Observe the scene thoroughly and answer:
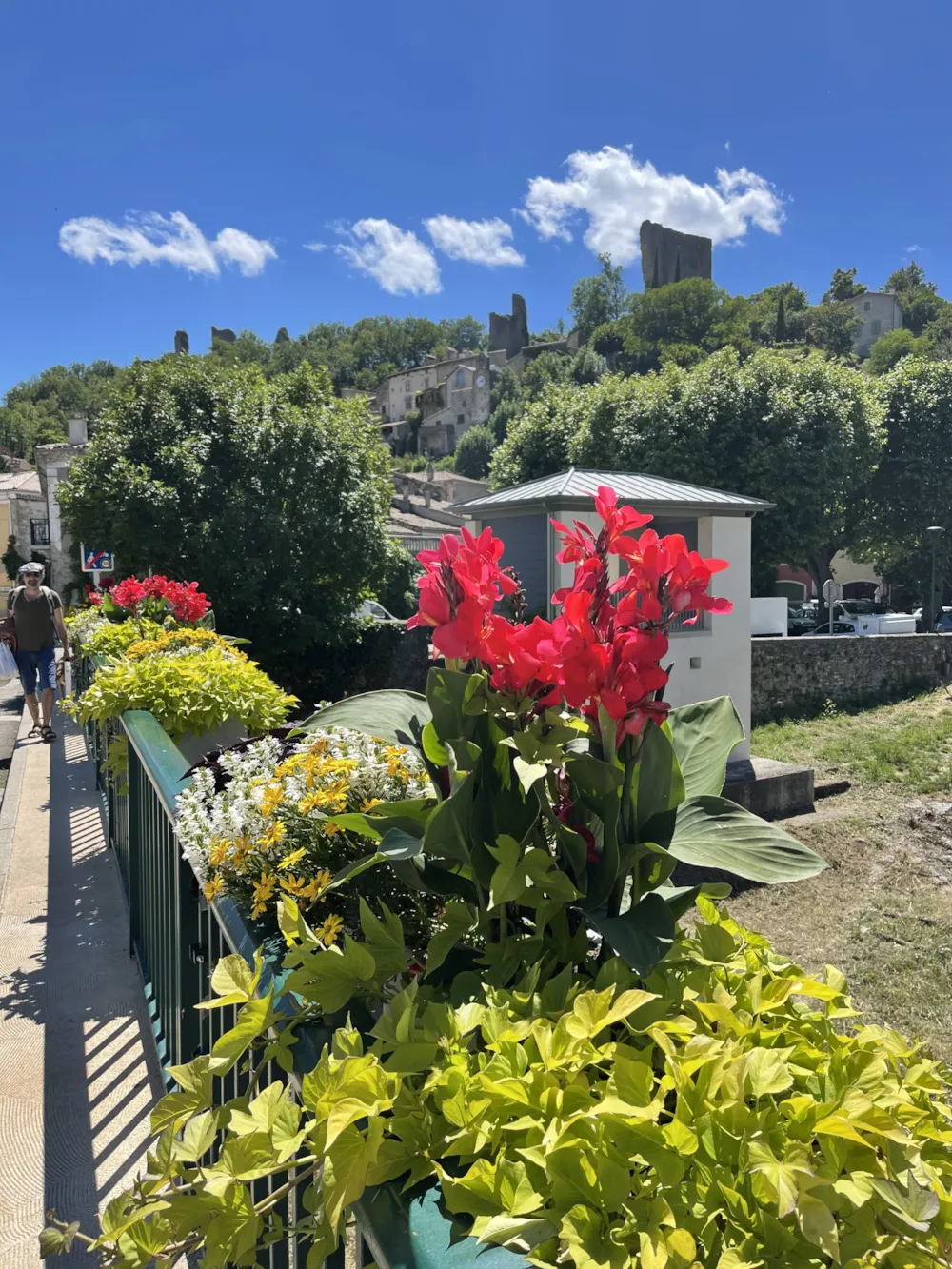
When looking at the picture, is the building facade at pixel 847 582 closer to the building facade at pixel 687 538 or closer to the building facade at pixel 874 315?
the building facade at pixel 687 538

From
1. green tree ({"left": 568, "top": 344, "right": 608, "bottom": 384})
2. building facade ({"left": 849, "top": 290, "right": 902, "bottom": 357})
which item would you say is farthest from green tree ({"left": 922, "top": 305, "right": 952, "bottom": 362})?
green tree ({"left": 568, "top": 344, "right": 608, "bottom": 384})

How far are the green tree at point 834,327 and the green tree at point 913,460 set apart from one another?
1891 inches

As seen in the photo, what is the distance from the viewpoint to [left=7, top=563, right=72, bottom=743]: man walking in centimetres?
804

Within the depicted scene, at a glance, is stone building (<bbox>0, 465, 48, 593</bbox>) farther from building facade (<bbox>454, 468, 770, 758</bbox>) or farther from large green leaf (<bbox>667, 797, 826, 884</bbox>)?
large green leaf (<bbox>667, 797, 826, 884</bbox>)

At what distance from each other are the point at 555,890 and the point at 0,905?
362 centimetres

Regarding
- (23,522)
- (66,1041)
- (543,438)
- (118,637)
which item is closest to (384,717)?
(66,1041)

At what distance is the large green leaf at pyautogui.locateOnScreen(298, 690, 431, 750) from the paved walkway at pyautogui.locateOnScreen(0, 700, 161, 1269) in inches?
57.7

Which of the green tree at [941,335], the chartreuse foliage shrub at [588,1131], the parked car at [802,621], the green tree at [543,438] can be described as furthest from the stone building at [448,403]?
the chartreuse foliage shrub at [588,1131]

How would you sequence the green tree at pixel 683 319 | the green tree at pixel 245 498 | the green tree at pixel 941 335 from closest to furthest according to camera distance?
the green tree at pixel 245 498
the green tree at pixel 941 335
the green tree at pixel 683 319

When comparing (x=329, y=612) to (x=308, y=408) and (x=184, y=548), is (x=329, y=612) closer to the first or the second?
(x=184, y=548)

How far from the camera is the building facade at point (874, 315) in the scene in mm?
87875

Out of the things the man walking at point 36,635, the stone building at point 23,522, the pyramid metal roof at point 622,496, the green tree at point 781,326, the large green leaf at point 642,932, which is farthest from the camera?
the green tree at point 781,326

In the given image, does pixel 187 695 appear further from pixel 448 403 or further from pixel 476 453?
pixel 448 403

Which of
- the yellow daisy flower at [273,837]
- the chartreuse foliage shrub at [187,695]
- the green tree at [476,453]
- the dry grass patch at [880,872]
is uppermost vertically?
the green tree at [476,453]
